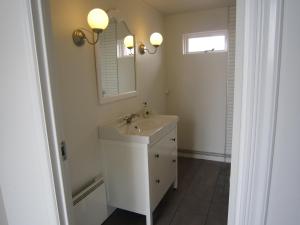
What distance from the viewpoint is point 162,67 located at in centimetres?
320

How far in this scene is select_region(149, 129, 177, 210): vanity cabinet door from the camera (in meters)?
1.84

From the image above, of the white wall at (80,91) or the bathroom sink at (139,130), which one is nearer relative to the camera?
the white wall at (80,91)

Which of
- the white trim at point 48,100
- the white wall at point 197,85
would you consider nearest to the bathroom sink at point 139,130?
the white trim at point 48,100

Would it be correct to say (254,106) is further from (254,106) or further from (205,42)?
(205,42)

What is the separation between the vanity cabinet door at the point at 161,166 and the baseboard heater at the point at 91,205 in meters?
0.45

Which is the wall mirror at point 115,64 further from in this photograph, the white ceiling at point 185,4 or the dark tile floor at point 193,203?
the dark tile floor at point 193,203

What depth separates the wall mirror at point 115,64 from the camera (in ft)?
6.10

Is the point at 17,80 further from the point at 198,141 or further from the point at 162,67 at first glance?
the point at 198,141

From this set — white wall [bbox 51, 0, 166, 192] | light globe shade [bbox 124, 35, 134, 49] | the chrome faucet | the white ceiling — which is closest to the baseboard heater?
white wall [bbox 51, 0, 166, 192]

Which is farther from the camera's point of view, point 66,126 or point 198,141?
point 198,141

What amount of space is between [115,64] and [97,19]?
0.56m

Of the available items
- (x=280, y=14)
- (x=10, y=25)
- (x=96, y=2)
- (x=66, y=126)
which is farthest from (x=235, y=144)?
(x=96, y=2)

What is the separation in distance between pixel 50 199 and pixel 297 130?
111 cm

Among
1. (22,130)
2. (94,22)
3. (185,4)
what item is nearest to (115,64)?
(94,22)
